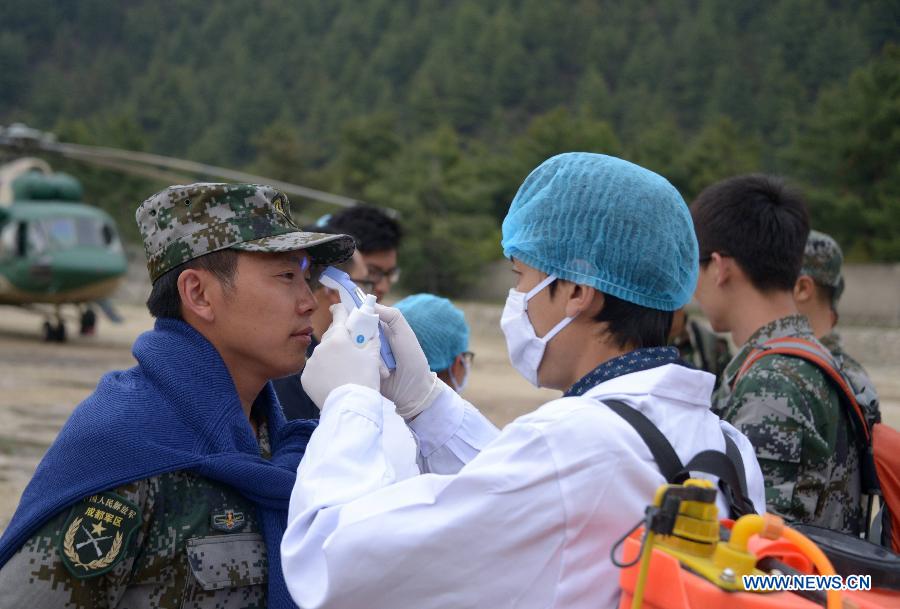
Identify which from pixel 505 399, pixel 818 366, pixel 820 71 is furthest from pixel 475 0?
pixel 818 366

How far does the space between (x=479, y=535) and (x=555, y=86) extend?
3042 inches

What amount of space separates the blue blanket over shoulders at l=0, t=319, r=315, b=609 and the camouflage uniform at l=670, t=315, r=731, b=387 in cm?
368

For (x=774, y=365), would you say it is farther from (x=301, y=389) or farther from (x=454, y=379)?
(x=301, y=389)

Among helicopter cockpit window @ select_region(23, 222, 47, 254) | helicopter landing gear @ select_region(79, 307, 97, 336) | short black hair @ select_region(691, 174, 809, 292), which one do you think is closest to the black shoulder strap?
short black hair @ select_region(691, 174, 809, 292)

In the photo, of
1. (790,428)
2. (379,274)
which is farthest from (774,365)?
(379,274)

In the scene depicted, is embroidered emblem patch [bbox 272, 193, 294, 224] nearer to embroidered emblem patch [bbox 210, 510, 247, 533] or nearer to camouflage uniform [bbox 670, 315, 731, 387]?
embroidered emblem patch [bbox 210, 510, 247, 533]

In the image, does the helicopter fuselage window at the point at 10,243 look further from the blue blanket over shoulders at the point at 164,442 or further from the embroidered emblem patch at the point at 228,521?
the embroidered emblem patch at the point at 228,521

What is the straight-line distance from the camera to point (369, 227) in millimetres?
5070

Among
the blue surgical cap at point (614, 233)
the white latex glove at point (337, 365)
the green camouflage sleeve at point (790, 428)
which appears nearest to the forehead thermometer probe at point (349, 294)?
the white latex glove at point (337, 365)

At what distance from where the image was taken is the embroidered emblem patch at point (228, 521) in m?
2.20

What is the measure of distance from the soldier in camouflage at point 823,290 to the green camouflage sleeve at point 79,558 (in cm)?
292

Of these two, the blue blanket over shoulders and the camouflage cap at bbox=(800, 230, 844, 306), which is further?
the camouflage cap at bbox=(800, 230, 844, 306)

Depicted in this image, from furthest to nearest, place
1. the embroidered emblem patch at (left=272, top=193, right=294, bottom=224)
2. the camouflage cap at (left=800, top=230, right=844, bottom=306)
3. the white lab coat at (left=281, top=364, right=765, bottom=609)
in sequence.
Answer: the camouflage cap at (left=800, top=230, right=844, bottom=306) → the embroidered emblem patch at (left=272, top=193, right=294, bottom=224) → the white lab coat at (left=281, top=364, right=765, bottom=609)

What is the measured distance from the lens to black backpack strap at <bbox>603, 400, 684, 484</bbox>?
183 centimetres
